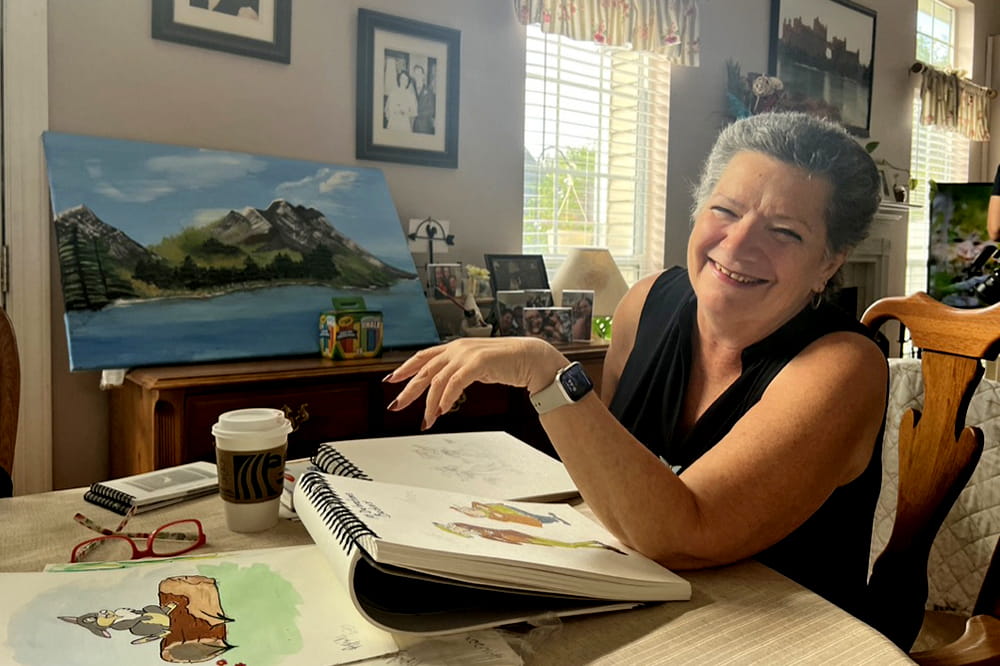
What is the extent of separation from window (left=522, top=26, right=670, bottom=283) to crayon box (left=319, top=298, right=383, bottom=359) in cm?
119

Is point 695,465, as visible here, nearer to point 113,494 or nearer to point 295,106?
point 113,494

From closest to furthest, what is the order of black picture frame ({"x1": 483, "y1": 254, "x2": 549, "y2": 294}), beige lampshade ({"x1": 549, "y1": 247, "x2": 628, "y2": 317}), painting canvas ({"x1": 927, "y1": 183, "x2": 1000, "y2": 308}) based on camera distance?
1. black picture frame ({"x1": 483, "y1": 254, "x2": 549, "y2": 294})
2. beige lampshade ({"x1": 549, "y1": 247, "x2": 628, "y2": 317})
3. painting canvas ({"x1": 927, "y1": 183, "x2": 1000, "y2": 308})

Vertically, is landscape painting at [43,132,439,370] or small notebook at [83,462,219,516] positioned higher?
landscape painting at [43,132,439,370]

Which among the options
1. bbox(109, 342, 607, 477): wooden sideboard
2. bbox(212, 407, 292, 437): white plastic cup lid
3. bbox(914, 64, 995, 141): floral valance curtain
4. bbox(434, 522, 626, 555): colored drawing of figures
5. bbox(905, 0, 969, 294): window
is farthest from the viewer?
bbox(905, 0, 969, 294): window

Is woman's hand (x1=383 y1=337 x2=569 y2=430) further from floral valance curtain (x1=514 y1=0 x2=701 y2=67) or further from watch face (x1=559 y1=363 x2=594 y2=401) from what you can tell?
floral valance curtain (x1=514 y1=0 x2=701 y2=67)

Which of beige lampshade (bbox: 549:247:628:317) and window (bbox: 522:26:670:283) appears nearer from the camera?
beige lampshade (bbox: 549:247:628:317)

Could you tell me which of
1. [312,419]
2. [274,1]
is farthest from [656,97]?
[312,419]

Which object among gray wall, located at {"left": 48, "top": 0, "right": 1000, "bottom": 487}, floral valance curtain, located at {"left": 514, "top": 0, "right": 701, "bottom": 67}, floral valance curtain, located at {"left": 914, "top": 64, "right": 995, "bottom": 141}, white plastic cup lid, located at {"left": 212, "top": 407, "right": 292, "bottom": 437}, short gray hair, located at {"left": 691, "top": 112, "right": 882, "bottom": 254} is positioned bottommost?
white plastic cup lid, located at {"left": 212, "top": 407, "right": 292, "bottom": 437}

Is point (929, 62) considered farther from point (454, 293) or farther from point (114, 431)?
point (114, 431)

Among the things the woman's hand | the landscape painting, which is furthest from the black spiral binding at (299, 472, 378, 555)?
the landscape painting

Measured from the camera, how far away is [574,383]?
31.8 inches

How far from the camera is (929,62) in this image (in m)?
5.69

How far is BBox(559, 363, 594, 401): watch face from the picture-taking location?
31.7 inches

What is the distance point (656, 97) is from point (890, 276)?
2.62 meters
